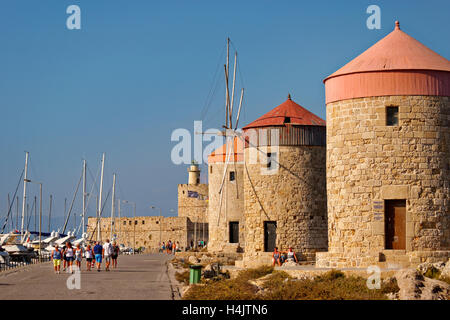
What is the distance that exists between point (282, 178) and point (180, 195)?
147 ft

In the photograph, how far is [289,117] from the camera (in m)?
32.5

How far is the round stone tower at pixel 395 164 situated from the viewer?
21.8 metres

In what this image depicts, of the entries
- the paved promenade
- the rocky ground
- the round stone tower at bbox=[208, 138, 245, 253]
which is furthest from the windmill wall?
the rocky ground

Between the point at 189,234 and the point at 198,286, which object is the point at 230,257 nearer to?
the point at 198,286

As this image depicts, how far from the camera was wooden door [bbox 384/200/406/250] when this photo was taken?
22.0 meters

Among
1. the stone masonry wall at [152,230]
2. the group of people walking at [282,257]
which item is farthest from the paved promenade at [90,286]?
the stone masonry wall at [152,230]

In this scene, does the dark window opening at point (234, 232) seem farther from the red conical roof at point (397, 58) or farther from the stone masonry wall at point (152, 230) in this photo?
the stone masonry wall at point (152, 230)

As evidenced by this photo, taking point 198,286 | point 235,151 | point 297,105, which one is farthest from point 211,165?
point 198,286

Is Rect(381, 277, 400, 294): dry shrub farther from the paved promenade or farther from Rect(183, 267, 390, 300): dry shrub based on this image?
the paved promenade

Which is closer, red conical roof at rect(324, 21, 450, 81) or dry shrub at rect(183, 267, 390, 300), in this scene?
dry shrub at rect(183, 267, 390, 300)

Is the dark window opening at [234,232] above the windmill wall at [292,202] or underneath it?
underneath

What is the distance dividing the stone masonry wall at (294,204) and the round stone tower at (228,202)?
297 inches

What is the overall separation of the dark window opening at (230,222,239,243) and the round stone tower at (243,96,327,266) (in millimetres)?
7575

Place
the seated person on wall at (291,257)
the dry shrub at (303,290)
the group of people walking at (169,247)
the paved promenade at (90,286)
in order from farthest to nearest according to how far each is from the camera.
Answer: the group of people walking at (169,247) < the seated person on wall at (291,257) < the paved promenade at (90,286) < the dry shrub at (303,290)
